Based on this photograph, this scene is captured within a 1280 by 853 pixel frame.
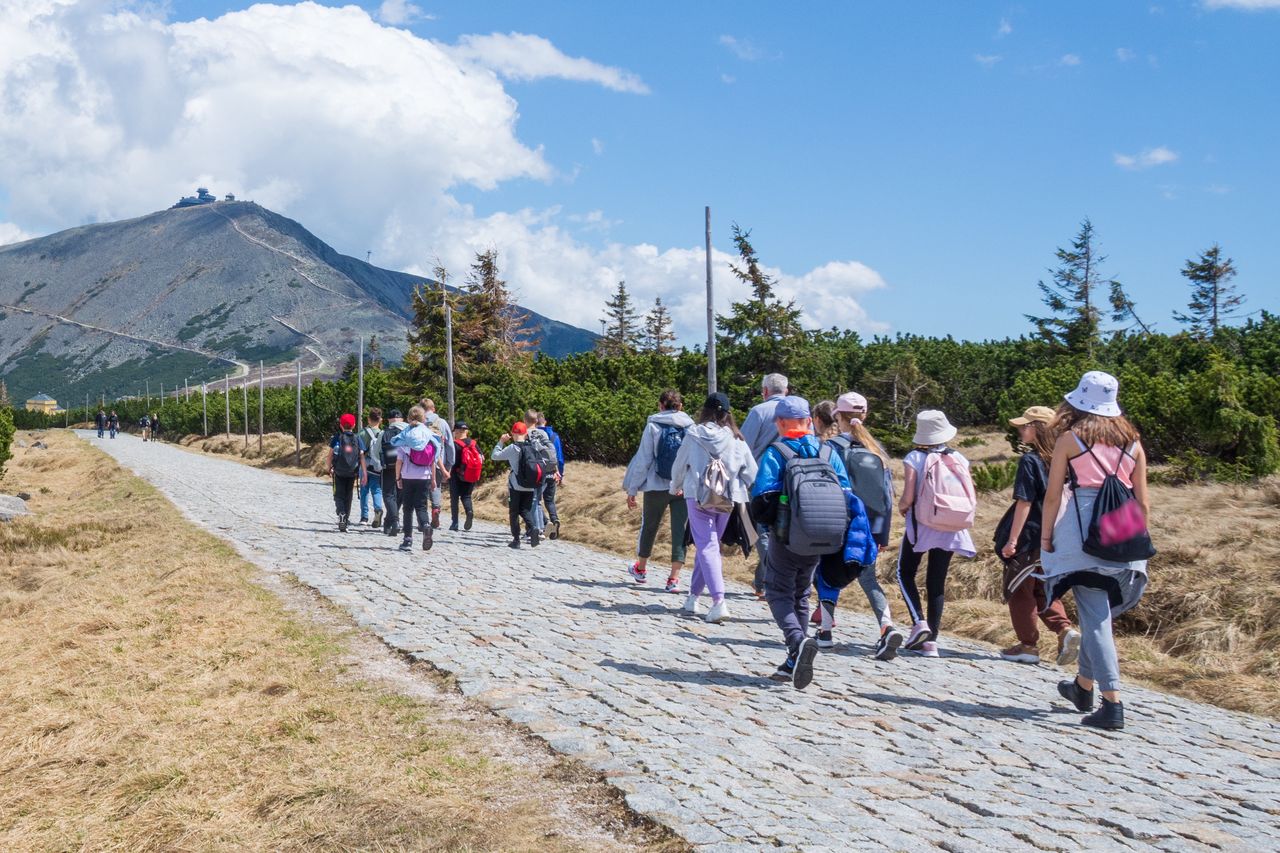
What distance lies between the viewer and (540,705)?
551cm

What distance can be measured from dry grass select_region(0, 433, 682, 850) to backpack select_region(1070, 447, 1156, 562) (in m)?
2.68

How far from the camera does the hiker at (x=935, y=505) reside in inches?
264

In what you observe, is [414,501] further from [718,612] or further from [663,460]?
[718,612]

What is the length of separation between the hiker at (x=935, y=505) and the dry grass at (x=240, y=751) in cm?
316

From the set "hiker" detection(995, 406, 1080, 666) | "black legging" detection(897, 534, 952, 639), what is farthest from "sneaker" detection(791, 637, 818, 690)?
"hiker" detection(995, 406, 1080, 666)

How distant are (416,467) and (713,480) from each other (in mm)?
5253

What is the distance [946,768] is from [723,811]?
124 cm

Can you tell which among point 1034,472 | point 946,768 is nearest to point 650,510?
point 1034,472

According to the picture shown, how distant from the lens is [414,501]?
1232 centimetres

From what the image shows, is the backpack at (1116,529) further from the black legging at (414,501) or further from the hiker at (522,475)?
the black legging at (414,501)

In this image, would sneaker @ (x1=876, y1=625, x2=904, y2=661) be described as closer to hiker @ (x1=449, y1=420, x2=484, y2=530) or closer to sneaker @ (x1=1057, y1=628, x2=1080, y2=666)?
sneaker @ (x1=1057, y1=628, x2=1080, y2=666)

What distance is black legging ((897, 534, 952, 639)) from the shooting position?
6.89 metres

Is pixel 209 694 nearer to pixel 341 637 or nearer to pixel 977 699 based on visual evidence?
pixel 341 637

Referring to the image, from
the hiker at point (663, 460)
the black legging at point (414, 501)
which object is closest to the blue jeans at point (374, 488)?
the black legging at point (414, 501)
